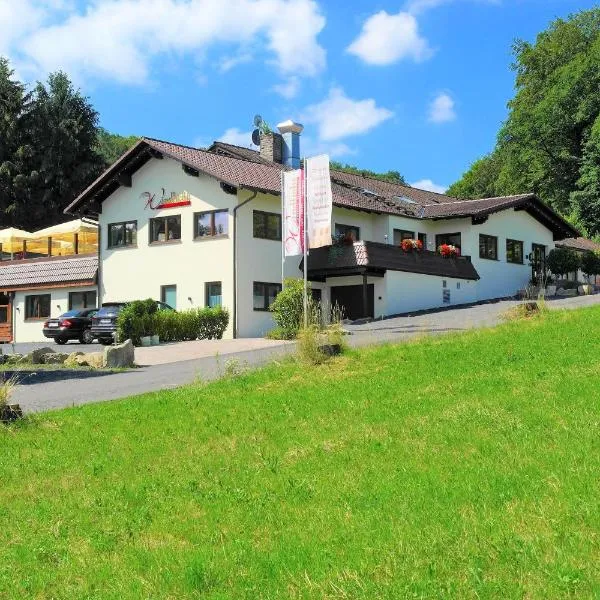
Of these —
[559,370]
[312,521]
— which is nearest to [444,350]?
→ [559,370]

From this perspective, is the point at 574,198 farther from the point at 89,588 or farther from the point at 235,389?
the point at 89,588

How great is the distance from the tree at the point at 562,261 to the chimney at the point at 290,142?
13703 millimetres

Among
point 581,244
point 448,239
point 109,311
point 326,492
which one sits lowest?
point 326,492

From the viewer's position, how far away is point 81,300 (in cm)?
3794

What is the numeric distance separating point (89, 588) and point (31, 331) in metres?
35.2

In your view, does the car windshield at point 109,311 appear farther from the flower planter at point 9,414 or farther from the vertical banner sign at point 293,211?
the flower planter at point 9,414

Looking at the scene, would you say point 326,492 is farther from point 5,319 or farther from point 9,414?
point 5,319

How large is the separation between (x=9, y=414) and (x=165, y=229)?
24154mm

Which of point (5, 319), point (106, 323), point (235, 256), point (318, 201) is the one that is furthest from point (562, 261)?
point (5, 319)

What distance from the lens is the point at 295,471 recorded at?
741cm

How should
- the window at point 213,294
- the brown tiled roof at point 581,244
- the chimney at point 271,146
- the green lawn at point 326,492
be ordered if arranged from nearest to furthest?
the green lawn at point 326,492, the window at point 213,294, the chimney at point 271,146, the brown tiled roof at point 581,244

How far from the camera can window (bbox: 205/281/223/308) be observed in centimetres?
3247

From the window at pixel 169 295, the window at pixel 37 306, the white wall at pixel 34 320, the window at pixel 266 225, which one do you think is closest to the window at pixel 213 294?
the window at pixel 169 295

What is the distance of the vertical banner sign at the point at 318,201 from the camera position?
84.4 feet
